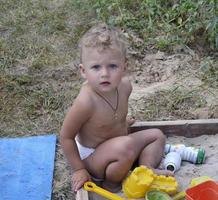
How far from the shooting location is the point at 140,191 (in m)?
2.17

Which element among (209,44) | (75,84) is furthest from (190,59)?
(75,84)

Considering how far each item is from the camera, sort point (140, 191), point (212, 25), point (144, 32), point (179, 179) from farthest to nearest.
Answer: point (144, 32)
point (212, 25)
point (179, 179)
point (140, 191)

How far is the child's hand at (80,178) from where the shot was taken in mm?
2189

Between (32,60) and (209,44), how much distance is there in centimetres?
133

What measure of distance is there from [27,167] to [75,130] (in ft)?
1.92

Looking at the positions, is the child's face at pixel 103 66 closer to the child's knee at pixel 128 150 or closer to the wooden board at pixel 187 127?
the child's knee at pixel 128 150

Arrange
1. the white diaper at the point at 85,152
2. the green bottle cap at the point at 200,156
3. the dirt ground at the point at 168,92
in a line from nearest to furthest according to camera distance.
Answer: the white diaper at the point at 85,152
the green bottle cap at the point at 200,156
the dirt ground at the point at 168,92

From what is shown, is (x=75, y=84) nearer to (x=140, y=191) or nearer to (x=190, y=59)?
(x=190, y=59)

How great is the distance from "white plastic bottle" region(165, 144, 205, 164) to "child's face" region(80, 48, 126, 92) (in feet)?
1.74

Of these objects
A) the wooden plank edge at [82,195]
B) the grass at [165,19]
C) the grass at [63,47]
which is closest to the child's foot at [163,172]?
the wooden plank edge at [82,195]

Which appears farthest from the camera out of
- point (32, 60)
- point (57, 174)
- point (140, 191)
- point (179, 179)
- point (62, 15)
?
point (62, 15)

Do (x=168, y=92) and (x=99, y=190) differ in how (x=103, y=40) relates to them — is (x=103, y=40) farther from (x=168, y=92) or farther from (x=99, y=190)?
(x=168, y=92)

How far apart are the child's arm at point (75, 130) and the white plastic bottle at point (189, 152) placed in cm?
50

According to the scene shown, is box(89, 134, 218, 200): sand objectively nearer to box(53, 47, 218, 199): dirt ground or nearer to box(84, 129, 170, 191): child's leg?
box(53, 47, 218, 199): dirt ground
